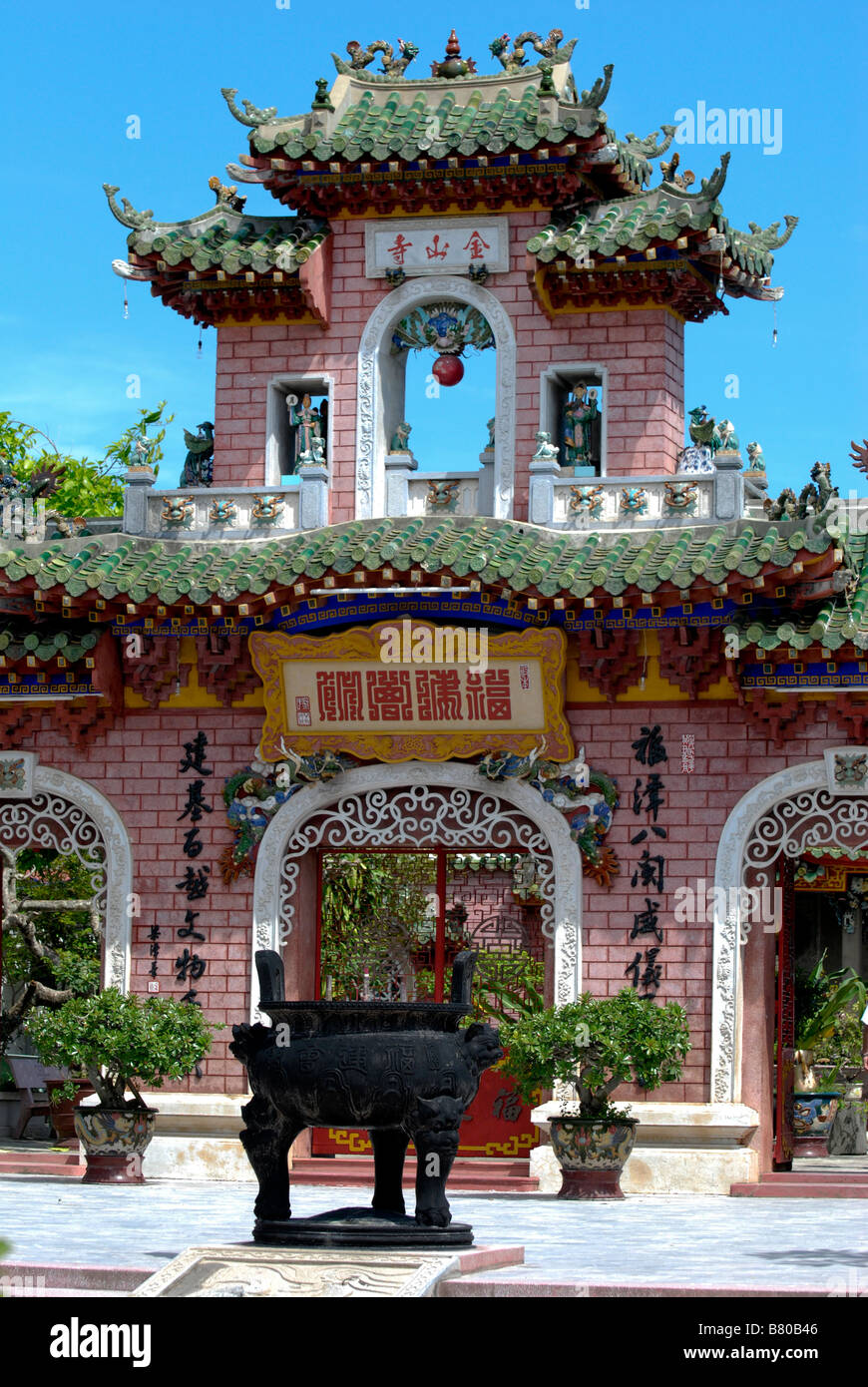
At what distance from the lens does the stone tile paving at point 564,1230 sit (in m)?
9.83

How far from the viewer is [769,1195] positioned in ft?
51.0

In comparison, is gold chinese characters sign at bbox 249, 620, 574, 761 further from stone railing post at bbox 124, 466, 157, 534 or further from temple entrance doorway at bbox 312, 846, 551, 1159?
stone railing post at bbox 124, 466, 157, 534

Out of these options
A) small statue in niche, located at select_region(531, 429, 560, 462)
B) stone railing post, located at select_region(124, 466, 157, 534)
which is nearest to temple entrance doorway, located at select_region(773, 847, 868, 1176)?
small statue in niche, located at select_region(531, 429, 560, 462)

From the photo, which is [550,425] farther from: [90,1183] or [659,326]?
[90,1183]

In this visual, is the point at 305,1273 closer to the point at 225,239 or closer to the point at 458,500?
the point at 458,500

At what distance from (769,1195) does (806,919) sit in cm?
1221

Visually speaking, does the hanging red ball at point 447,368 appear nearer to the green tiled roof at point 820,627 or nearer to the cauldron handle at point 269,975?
the green tiled roof at point 820,627

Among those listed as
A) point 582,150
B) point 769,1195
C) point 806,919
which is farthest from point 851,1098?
point 582,150

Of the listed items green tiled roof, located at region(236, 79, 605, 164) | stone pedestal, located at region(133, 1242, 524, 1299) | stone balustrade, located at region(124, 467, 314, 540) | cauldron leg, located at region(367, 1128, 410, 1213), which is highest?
green tiled roof, located at region(236, 79, 605, 164)

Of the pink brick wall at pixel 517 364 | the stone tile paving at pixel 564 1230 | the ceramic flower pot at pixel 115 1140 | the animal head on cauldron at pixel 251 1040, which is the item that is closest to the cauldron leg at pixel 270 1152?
the animal head on cauldron at pixel 251 1040

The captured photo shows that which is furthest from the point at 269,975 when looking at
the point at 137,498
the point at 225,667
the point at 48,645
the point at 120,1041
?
the point at 137,498

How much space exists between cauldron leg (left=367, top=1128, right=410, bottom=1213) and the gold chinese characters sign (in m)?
6.10

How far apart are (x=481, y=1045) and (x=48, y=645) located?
7.44 meters

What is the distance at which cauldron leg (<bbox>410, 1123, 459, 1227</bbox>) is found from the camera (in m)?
10.2
